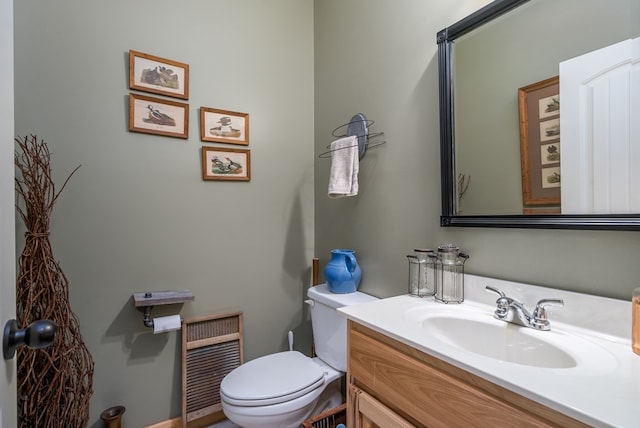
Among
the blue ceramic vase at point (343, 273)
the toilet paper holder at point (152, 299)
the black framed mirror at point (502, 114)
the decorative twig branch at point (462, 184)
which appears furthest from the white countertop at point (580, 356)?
the toilet paper holder at point (152, 299)

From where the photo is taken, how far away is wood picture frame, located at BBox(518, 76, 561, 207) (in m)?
0.95

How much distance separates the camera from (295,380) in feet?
4.50

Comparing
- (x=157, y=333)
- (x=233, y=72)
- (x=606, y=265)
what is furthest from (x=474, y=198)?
(x=157, y=333)

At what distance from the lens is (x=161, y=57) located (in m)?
1.57

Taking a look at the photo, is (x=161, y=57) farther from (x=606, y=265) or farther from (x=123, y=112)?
(x=606, y=265)

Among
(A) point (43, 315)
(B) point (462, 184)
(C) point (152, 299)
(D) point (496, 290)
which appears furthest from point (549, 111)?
(A) point (43, 315)

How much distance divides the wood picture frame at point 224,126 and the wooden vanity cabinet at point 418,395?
1.26 metres

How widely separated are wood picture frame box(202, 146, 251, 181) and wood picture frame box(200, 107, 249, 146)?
0.06m

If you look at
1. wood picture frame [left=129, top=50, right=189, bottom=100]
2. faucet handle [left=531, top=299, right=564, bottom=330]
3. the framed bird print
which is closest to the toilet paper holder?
the framed bird print

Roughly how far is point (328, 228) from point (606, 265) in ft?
4.39

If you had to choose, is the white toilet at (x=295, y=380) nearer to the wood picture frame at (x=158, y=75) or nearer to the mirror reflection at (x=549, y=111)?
the mirror reflection at (x=549, y=111)

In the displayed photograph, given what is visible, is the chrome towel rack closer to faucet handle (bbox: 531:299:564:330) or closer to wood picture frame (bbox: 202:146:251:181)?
wood picture frame (bbox: 202:146:251:181)

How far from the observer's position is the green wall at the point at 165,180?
1367mm

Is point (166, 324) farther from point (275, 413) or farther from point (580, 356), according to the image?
point (580, 356)
